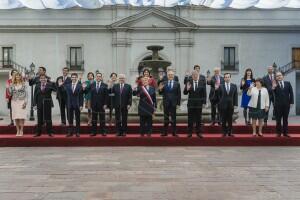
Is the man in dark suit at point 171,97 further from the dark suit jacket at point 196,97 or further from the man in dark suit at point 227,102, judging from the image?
the man in dark suit at point 227,102

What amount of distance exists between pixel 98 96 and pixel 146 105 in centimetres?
144

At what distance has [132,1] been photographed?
41.3 metres

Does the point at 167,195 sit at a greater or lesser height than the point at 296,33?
lesser

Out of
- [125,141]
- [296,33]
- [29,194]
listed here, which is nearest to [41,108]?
[125,141]

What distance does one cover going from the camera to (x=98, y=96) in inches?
568

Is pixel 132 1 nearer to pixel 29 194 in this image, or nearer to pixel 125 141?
pixel 125 141

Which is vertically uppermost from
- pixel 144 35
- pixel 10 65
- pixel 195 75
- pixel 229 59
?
pixel 144 35

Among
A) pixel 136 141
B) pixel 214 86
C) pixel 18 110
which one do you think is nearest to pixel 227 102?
pixel 214 86

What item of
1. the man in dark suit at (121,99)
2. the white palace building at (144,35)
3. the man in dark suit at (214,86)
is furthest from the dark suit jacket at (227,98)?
the white palace building at (144,35)

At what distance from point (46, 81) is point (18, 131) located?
1.72 metres

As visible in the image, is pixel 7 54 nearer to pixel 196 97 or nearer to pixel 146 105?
pixel 146 105

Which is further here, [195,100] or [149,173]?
[195,100]

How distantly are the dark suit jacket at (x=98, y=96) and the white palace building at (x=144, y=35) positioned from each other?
25810 mm

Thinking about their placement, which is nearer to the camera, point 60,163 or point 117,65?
point 60,163
